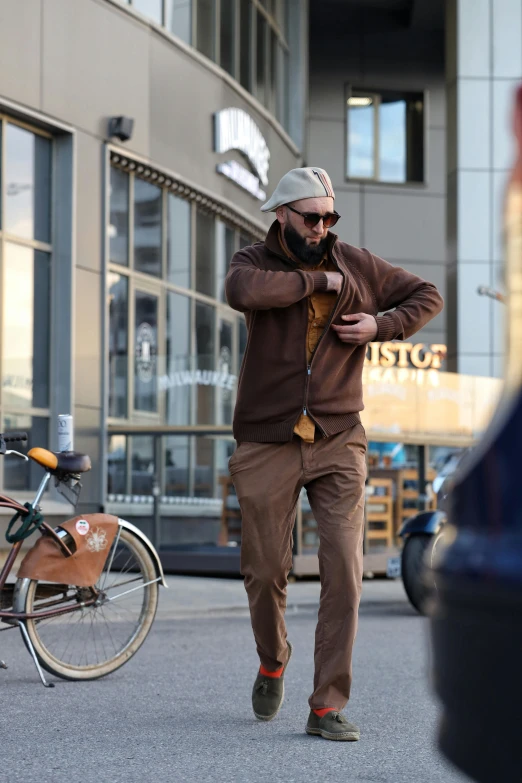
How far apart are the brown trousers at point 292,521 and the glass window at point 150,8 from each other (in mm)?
11162

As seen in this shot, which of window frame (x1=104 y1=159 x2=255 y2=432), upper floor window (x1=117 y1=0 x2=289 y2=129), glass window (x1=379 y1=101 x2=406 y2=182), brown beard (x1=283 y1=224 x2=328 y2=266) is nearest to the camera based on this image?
brown beard (x1=283 y1=224 x2=328 y2=266)

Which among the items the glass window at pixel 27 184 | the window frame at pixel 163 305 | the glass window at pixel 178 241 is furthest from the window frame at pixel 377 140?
the glass window at pixel 27 184

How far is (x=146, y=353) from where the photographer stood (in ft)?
51.5

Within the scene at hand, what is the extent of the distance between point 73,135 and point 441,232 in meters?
16.4

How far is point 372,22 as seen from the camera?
28.5m

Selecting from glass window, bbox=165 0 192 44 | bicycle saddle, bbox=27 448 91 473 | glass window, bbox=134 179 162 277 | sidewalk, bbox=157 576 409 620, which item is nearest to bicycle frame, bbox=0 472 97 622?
bicycle saddle, bbox=27 448 91 473

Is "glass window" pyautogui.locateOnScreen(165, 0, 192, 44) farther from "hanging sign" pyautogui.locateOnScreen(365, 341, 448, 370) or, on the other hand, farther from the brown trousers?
the brown trousers

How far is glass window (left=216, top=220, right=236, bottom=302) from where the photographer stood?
17.6 meters

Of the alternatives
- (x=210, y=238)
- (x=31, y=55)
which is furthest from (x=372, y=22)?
(x=31, y=55)

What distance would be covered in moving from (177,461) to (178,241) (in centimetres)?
342

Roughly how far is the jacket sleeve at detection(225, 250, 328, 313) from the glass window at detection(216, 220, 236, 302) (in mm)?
12665

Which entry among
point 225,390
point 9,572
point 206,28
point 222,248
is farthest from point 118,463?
point 9,572

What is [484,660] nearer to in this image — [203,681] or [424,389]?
[203,681]

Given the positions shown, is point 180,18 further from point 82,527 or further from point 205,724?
point 205,724
